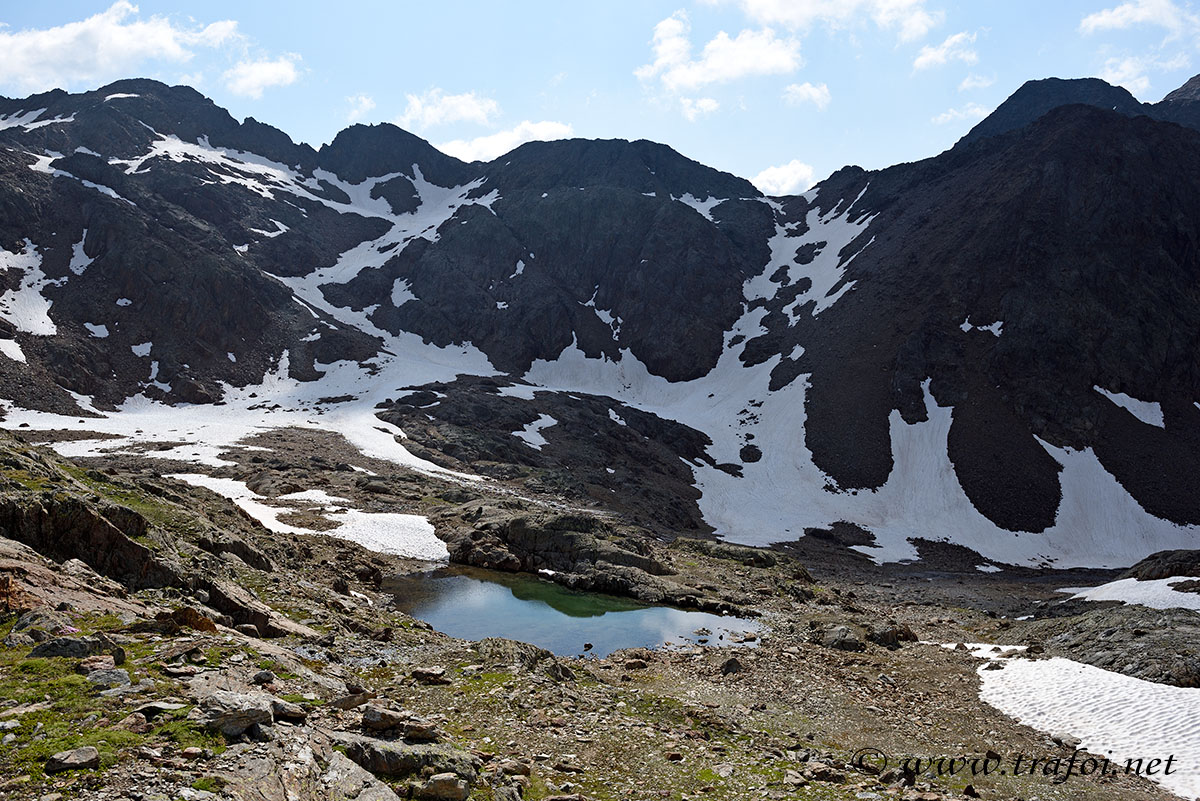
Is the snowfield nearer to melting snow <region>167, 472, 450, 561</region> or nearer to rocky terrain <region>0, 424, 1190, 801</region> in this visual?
melting snow <region>167, 472, 450, 561</region>

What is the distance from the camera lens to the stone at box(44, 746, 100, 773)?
7.38m

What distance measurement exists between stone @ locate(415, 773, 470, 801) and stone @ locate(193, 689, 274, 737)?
245 cm

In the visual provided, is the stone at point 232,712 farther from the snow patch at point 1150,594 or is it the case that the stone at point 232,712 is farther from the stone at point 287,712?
the snow patch at point 1150,594

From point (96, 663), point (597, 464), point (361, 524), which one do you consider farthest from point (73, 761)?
point (597, 464)

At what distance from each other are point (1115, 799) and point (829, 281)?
133881 mm

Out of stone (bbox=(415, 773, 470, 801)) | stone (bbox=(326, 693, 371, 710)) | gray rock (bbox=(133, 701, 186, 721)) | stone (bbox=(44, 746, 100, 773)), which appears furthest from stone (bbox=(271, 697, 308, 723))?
stone (bbox=(44, 746, 100, 773))

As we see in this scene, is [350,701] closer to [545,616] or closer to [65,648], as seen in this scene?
[65,648]

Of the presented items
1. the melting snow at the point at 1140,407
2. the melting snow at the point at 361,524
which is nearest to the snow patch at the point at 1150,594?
the melting snow at the point at 361,524

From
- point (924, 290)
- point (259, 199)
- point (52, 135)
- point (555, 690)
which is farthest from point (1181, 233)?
point (52, 135)

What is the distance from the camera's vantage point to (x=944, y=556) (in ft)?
250

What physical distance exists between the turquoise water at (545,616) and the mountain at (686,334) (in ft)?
96.5

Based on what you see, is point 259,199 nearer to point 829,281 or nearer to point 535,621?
point 829,281

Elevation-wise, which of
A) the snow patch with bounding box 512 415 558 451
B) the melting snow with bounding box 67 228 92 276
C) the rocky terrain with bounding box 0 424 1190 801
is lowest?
the rocky terrain with bounding box 0 424 1190 801

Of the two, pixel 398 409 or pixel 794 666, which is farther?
pixel 398 409
